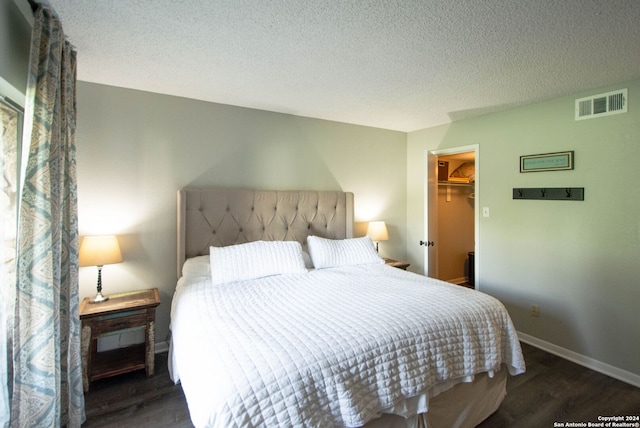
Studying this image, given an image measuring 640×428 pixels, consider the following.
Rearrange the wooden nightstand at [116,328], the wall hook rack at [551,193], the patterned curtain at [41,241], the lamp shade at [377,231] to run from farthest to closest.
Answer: the lamp shade at [377,231]
the wall hook rack at [551,193]
the wooden nightstand at [116,328]
the patterned curtain at [41,241]

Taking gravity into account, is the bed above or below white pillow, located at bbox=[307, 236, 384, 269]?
below

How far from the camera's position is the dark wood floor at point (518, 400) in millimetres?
1905

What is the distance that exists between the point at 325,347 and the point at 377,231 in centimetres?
239

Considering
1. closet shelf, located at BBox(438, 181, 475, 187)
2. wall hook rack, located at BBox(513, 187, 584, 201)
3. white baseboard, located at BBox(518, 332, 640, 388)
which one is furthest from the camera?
closet shelf, located at BBox(438, 181, 475, 187)

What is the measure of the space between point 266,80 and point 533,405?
2.93 metres

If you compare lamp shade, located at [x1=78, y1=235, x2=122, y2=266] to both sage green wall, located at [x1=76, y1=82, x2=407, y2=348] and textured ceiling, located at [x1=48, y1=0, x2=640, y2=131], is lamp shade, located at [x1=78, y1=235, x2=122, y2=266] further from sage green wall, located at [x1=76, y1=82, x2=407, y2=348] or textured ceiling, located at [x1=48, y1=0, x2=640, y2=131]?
textured ceiling, located at [x1=48, y1=0, x2=640, y2=131]

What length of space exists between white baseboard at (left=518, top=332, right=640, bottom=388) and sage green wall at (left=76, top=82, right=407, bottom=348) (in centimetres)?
254

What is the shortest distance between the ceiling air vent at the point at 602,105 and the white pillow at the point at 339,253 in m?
2.11

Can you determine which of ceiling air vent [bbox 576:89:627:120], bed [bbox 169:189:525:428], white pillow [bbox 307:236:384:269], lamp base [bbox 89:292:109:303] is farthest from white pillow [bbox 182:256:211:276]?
ceiling air vent [bbox 576:89:627:120]

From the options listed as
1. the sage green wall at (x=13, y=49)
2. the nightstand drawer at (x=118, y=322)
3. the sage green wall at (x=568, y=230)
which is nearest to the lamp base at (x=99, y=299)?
the nightstand drawer at (x=118, y=322)

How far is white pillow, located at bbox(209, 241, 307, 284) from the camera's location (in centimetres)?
237

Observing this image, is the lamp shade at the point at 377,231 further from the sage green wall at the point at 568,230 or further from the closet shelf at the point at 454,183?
the closet shelf at the point at 454,183

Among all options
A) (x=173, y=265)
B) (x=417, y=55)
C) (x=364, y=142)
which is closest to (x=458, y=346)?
(x=417, y=55)

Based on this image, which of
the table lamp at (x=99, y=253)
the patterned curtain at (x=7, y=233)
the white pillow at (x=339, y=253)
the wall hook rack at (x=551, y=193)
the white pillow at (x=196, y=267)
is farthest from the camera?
the white pillow at (x=339, y=253)
